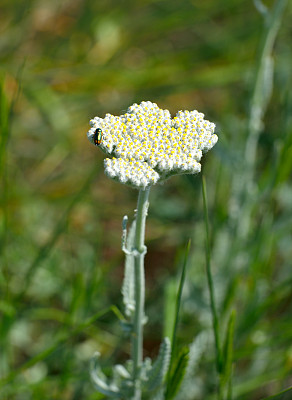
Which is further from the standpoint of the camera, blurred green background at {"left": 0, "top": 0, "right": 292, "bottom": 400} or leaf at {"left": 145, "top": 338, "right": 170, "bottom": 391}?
blurred green background at {"left": 0, "top": 0, "right": 292, "bottom": 400}

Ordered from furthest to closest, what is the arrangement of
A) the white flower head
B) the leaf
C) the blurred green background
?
the blurred green background, the leaf, the white flower head

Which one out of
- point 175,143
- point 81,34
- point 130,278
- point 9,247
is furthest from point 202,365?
point 81,34

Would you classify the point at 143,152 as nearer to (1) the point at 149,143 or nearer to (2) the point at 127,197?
(1) the point at 149,143

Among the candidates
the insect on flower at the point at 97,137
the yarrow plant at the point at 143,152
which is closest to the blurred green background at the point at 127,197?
the yarrow plant at the point at 143,152

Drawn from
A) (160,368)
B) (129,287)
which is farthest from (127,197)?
(160,368)

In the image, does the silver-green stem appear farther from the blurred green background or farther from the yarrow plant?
the blurred green background

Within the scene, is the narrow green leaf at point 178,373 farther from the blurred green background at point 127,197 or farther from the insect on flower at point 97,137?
the insect on flower at point 97,137

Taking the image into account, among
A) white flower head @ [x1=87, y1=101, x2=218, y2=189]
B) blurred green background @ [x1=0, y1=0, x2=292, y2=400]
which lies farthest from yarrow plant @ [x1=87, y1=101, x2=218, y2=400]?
blurred green background @ [x1=0, y1=0, x2=292, y2=400]
